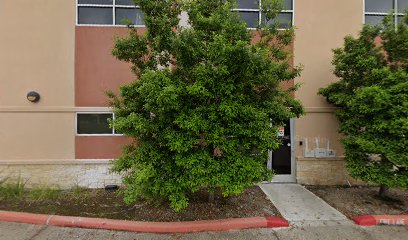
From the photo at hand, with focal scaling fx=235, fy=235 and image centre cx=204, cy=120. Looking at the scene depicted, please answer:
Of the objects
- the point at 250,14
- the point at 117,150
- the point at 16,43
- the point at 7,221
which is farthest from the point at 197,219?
the point at 16,43

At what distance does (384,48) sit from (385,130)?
2.05 metres

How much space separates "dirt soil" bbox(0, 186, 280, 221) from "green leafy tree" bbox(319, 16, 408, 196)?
2482 mm

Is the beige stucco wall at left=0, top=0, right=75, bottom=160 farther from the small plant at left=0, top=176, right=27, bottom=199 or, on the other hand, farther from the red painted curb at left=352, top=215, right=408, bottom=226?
the red painted curb at left=352, top=215, right=408, bottom=226

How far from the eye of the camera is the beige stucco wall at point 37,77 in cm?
644

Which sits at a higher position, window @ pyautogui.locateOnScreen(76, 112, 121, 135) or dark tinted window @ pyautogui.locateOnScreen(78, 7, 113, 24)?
dark tinted window @ pyautogui.locateOnScreen(78, 7, 113, 24)

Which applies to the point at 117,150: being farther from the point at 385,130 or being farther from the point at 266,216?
the point at 385,130

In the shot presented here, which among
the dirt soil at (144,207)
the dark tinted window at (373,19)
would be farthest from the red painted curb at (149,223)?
the dark tinted window at (373,19)

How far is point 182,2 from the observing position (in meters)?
4.52

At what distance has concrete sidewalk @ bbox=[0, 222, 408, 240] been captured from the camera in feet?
13.8

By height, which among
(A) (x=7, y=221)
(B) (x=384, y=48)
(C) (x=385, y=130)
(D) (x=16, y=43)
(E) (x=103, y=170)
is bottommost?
(A) (x=7, y=221)

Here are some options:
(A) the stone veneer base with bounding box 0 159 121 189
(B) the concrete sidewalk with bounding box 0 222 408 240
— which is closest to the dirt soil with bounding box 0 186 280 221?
(B) the concrete sidewalk with bounding box 0 222 408 240

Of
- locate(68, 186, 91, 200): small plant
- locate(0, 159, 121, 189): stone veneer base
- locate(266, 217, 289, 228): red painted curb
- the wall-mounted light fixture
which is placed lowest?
locate(266, 217, 289, 228): red painted curb

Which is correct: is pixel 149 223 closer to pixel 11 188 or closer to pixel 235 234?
pixel 235 234

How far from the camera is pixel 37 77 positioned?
6.50 m
